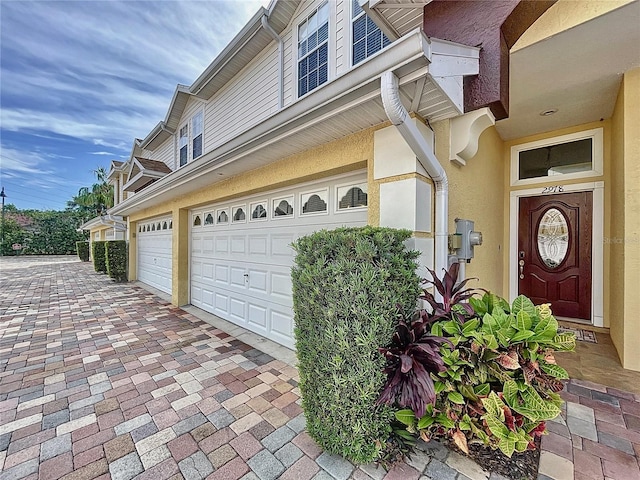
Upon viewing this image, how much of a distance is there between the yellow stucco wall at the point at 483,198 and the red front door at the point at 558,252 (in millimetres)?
434

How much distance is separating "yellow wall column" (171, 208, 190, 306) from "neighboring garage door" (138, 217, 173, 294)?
1457 millimetres

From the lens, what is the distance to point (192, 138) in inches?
365

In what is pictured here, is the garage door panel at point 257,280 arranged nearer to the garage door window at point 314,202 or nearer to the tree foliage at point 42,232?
the garage door window at point 314,202

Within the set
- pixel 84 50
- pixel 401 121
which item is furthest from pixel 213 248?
pixel 84 50

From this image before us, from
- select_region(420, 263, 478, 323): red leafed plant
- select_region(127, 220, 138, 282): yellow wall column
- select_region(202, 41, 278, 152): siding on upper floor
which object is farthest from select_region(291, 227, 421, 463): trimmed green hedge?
select_region(127, 220, 138, 282): yellow wall column

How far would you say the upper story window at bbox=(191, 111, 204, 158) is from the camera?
29.3 feet

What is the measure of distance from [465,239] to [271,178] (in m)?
2.83

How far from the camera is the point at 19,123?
25531 millimetres

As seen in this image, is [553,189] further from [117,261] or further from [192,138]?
[117,261]

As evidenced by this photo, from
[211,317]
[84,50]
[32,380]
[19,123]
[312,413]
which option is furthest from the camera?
[19,123]

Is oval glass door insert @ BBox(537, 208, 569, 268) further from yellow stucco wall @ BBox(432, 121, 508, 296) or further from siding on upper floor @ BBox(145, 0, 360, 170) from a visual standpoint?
siding on upper floor @ BBox(145, 0, 360, 170)

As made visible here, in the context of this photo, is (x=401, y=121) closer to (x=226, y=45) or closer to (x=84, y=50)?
(x=226, y=45)

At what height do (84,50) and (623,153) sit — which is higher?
(84,50)

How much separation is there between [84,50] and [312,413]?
578 inches
